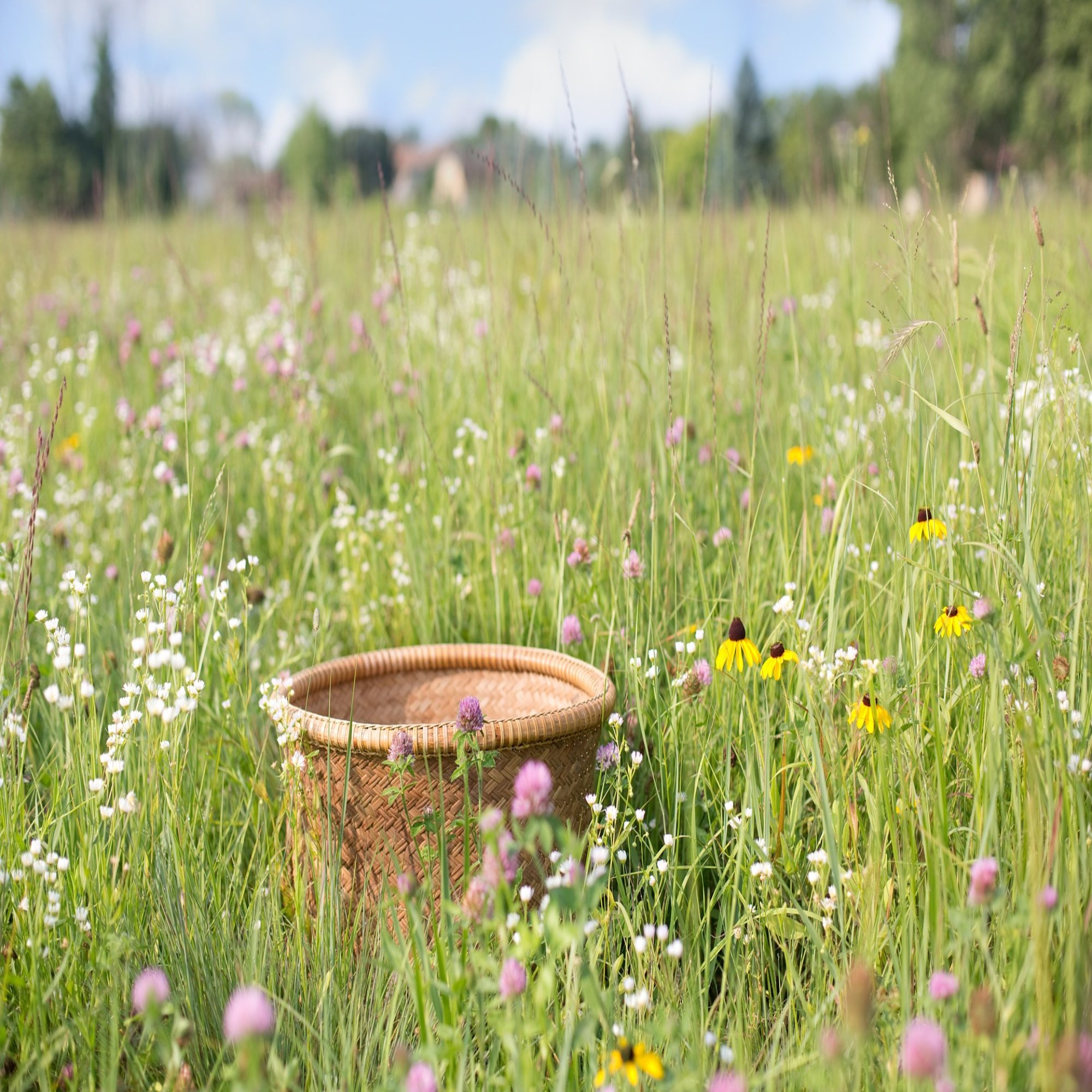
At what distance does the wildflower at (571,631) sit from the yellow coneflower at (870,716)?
711 millimetres

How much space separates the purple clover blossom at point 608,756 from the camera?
166cm

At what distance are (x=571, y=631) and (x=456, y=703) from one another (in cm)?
31

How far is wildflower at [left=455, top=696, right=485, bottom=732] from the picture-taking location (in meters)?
1.40

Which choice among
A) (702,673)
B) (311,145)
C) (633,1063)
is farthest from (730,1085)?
(311,145)

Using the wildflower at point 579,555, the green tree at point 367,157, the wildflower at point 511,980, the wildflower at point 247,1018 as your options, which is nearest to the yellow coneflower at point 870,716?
the wildflower at point 511,980

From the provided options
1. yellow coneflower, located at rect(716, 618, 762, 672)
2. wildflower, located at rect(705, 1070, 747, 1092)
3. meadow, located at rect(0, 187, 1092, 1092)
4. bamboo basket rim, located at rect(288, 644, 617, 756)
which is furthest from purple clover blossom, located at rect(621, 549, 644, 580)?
wildflower, located at rect(705, 1070, 747, 1092)

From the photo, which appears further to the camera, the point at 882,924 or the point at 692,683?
the point at 692,683

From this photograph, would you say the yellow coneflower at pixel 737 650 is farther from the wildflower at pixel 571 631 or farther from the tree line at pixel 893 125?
the tree line at pixel 893 125

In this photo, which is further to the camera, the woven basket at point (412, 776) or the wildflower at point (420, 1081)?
the woven basket at point (412, 776)

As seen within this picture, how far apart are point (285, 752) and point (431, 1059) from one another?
777 mm

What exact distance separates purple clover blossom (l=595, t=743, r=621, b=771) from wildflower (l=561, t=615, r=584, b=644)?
1.30 feet

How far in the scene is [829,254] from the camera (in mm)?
4617

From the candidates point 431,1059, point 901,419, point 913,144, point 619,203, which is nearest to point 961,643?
point 901,419

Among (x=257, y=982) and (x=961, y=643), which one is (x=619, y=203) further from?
(x=257, y=982)
